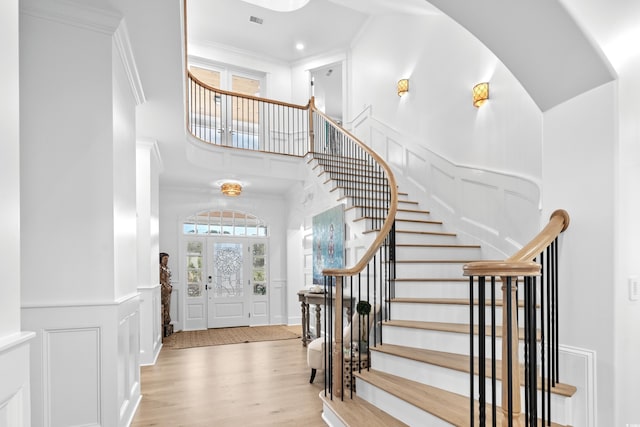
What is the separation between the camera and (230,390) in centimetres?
378

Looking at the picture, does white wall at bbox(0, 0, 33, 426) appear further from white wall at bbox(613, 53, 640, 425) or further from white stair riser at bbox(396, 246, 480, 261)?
white stair riser at bbox(396, 246, 480, 261)

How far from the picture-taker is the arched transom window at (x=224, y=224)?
7602mm

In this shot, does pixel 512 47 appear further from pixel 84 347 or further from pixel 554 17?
pixel 84 347

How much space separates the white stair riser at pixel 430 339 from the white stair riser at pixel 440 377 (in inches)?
8.9

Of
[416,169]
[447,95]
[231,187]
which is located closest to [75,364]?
Result: [231,187]

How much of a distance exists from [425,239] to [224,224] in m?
4.51

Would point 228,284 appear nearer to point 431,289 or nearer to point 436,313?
point 431,289

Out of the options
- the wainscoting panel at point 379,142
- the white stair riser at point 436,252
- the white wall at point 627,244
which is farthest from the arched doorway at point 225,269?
the white wall at point 627,244

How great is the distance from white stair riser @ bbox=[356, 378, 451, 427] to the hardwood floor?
0.42 m

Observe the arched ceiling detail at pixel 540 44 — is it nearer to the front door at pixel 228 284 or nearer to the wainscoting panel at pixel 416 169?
the wainscoting panel at pixel 416 169

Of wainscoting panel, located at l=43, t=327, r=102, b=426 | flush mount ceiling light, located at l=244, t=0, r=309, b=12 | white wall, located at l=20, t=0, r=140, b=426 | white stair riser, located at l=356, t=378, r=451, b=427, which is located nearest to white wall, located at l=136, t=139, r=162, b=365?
white wall, located at l=20, t=0, r=140, b=426

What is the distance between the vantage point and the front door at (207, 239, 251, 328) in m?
7.55

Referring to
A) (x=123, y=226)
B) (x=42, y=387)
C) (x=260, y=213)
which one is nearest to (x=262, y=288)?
(x=260, y=213)

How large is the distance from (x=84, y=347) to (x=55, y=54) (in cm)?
188
